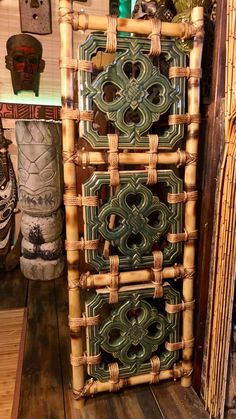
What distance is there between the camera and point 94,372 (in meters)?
1.45

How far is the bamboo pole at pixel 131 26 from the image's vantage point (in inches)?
47.9

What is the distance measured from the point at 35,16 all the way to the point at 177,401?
3381 mm

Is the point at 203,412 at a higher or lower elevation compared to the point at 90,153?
lower

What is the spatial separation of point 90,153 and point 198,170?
0.56 metres

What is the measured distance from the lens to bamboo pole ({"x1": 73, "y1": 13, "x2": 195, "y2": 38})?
4.00ft

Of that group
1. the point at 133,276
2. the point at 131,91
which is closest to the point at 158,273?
the point at 133,276

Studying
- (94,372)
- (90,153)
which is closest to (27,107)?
(90,153)

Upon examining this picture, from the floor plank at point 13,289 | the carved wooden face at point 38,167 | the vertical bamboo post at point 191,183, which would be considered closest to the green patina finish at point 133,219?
the vertical bamboo post at point 191,183

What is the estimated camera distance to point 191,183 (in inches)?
56.1

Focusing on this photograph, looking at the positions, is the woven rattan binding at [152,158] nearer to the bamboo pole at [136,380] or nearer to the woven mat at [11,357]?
the bamboo pole at [136,380]

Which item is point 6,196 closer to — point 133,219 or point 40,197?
point 40,197

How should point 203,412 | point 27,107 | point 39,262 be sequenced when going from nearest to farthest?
point 203,412 → point 39,262 → point 27,107

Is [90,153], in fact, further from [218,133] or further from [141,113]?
[218,133]

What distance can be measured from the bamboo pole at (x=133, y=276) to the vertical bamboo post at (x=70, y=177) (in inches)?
3.0
